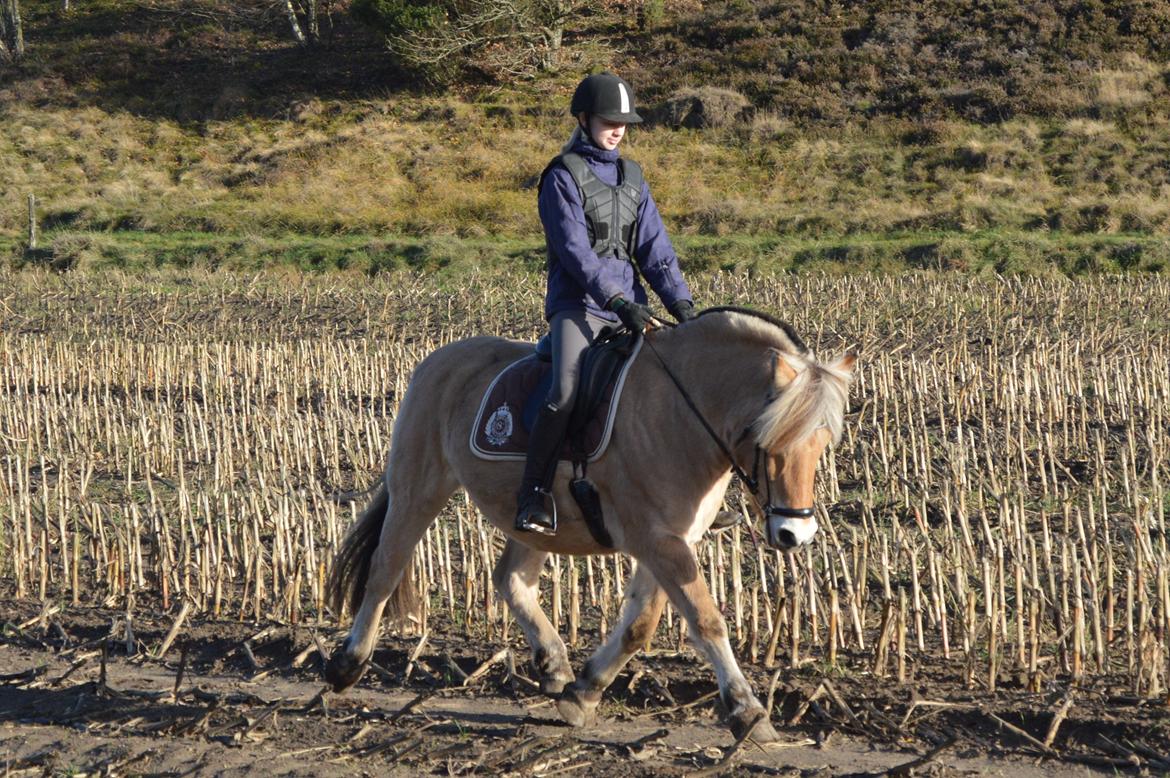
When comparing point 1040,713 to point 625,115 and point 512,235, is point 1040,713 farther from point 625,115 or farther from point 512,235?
point 512,235

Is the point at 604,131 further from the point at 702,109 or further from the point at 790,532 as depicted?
the point at 702,109

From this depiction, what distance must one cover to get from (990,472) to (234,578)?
19.3 feet

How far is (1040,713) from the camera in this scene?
6.18 meters

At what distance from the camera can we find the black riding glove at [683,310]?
21.6ft

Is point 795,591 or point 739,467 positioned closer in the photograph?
point 739,467

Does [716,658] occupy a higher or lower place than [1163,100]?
lower

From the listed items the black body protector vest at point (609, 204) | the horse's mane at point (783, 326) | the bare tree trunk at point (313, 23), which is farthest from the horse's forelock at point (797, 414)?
the bare tree trunk at point (313, 23)

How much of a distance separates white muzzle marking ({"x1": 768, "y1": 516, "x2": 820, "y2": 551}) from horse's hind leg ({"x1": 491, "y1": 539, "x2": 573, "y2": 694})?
→ 72.1 inches

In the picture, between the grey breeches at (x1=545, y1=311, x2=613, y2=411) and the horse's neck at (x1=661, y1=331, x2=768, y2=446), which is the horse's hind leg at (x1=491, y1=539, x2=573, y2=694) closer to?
the grey breeches at (x1=545, y1=311, x2=613, y2=411)

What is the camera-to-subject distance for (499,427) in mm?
6625

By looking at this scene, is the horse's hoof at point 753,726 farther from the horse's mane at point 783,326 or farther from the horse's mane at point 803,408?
the horse's mane at point 783,326

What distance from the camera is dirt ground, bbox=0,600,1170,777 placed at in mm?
5723

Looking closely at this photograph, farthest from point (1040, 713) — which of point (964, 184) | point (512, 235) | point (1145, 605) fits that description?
point (964, 184)

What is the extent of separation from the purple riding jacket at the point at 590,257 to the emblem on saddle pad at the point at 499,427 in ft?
1.74
